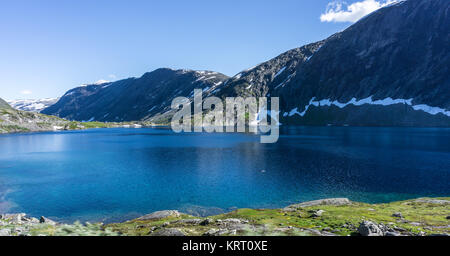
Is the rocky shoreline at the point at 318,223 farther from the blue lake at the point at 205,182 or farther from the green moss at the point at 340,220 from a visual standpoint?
the blue lake at the point at 205,182

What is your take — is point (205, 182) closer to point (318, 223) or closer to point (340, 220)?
point (318, 223)

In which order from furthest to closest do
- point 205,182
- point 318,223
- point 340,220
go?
point 205,182
point 340,220
point 318,223

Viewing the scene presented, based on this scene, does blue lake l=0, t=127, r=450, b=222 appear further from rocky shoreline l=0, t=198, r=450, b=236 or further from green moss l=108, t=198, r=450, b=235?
green moss l=108, t=198, r=450, b=235

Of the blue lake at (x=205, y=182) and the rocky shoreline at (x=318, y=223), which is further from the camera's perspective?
the blue lake at (x=205, y=182)

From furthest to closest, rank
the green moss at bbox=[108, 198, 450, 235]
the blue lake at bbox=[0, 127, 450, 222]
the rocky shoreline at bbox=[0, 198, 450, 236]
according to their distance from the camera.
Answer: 1. the blue lake at bbox=[0, 127, 450, 222]
2. the green moss at bbox=[108, 198, 450, 235]
3. the rocky shoreline at bbox=[0, 198, 450, 236]

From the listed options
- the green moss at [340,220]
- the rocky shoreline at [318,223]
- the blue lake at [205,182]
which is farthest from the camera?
the blue lake at [205,182]

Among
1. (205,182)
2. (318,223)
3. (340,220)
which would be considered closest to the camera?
(318,223)

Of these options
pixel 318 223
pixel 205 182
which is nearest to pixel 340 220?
pixel 318 223

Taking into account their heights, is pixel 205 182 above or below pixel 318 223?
below

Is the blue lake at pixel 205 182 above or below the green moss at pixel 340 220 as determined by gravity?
below

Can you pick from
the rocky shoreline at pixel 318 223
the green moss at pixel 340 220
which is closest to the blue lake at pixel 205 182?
the rocky shoreline at pixel 318 223

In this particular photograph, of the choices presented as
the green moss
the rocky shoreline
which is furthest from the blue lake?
the green moss

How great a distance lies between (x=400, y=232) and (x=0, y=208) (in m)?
57.4
